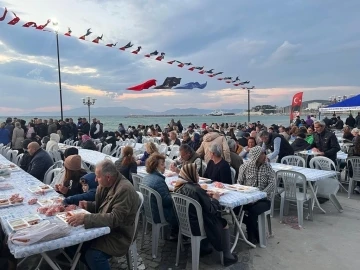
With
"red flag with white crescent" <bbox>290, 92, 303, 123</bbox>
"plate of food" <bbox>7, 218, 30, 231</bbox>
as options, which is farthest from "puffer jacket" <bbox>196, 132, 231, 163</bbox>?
"red flag with white crescent" <bbox>290, 92, 303, 123</bbox>

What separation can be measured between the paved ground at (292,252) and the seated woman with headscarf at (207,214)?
29 cm

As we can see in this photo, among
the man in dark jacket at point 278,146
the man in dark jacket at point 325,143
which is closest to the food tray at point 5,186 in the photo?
the man in dark jacket at point 278,146

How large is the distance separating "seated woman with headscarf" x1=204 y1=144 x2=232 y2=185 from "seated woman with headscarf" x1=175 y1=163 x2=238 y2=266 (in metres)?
1.19

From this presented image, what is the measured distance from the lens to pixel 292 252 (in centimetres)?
347

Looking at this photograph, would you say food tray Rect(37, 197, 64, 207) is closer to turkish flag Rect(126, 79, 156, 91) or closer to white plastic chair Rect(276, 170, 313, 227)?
white plastic chair Rect(276, 170, 313, 227)

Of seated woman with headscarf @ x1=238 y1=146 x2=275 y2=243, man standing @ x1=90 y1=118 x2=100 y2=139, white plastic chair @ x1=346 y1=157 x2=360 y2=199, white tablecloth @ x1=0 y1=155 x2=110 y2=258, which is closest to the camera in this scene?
white tablecloth @ x1=0 y1=155 x2=110 y2=258

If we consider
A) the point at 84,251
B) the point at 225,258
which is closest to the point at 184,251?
the point at 225,258

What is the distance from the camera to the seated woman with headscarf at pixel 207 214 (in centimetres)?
298

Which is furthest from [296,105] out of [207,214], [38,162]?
[207,214]

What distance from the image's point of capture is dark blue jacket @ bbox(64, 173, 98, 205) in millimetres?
3029

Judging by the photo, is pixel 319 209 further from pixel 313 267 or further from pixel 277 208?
pixel 313 267

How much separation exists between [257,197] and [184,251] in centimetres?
109

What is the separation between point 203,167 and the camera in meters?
5.11

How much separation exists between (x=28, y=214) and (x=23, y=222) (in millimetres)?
300
